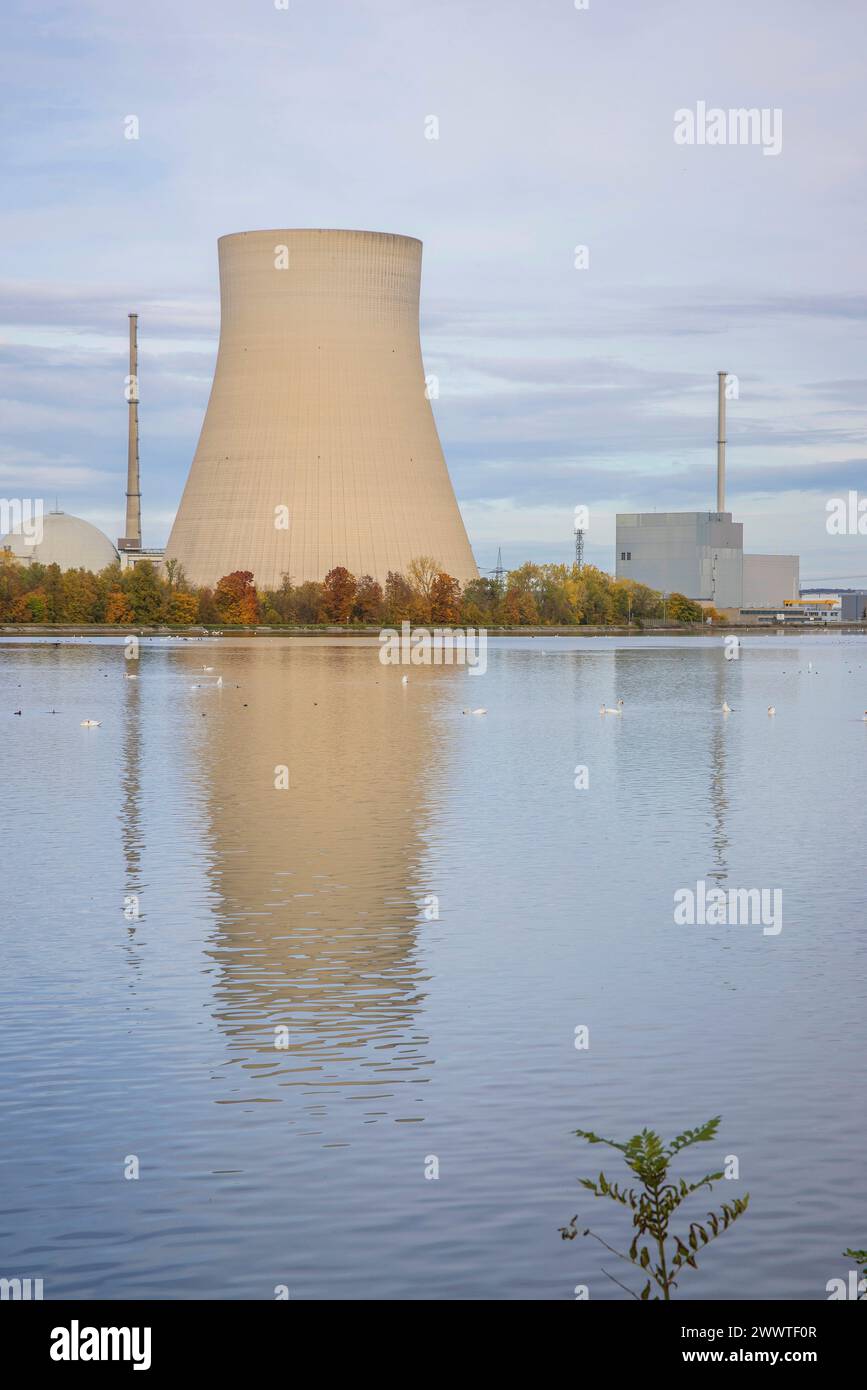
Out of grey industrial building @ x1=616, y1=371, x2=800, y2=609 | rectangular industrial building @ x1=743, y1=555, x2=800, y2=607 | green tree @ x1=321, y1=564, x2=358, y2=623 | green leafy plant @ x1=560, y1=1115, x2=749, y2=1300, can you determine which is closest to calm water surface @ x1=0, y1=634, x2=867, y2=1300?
green leafy plant @ x1=560, y1=1115, x2=749, y2=1300

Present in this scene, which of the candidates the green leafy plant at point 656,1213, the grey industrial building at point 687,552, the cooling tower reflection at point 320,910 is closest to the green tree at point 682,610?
the grey industrial building at point 687,552

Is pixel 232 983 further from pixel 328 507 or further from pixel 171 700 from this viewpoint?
pixel 328 507

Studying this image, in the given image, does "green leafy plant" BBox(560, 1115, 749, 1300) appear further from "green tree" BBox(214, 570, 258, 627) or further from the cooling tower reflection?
"green tree" BBox(214, 570, 258, 627)

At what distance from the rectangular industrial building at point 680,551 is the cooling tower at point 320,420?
131 feet

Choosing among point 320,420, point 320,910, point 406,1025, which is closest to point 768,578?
point 320,420

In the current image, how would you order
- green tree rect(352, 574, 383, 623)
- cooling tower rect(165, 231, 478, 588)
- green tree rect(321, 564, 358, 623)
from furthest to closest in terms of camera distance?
green tree rect(352, 574, 383, 623) < green tree rect(321, 564, 358, 623) < cooling tower rect(165, 231, 478, 588)

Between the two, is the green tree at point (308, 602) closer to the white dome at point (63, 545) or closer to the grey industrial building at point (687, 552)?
the white dome at point (63, 545)

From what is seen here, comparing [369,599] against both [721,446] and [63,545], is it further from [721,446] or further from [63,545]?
[721,446]

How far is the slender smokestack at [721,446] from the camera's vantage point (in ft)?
376

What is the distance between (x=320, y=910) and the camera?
36.6 ft

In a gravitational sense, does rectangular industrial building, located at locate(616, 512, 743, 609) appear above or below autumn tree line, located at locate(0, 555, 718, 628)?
above

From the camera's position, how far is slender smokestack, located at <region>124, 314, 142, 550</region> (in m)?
89.4

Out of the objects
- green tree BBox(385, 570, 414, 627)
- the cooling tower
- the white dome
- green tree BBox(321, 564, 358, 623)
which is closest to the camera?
the cooling tower

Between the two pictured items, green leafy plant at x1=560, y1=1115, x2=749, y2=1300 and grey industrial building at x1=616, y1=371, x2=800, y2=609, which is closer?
green leafy plant at x1=560, y1=1115, x2=749, y2=1300
